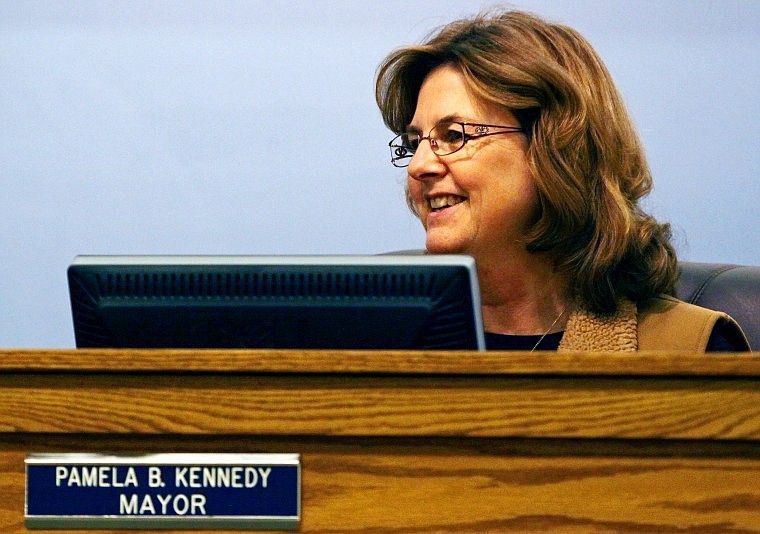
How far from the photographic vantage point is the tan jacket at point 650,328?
119 centimetres

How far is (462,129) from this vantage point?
132cm

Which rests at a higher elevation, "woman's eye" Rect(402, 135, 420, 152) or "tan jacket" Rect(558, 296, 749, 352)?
"woman's eye" Rect(402, 135, 420, 152)

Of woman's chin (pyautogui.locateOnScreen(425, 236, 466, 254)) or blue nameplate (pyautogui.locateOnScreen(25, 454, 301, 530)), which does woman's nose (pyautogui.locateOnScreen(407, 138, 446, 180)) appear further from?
blue nameplate (pyautogui.locateOnScreen(25, 454, 301, 530))

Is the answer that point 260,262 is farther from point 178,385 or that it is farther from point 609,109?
point 609,109

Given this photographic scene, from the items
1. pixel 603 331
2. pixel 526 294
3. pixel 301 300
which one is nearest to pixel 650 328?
pixel 603 331

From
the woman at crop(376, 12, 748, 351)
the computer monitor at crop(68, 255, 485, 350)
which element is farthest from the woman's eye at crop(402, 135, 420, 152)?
the computer monitor at crop(68, 255, 485, 350)

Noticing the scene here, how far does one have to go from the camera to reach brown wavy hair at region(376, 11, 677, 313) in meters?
1.29

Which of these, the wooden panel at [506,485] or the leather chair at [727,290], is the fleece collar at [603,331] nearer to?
the leather chair at [727,290]

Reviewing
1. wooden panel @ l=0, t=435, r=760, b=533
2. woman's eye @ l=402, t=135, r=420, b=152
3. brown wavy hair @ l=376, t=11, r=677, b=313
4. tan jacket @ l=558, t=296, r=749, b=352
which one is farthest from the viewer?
woman's eye @ l=402, t=135, r=420, b=152

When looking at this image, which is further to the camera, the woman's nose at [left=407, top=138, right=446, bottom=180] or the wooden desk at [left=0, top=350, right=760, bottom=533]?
the woman's nose at [left=407, top=138, right=446, bottom=180]

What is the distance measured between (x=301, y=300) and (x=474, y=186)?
26.3 inches

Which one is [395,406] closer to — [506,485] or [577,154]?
[506,485]

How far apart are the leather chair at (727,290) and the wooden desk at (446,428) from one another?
0.68 meters

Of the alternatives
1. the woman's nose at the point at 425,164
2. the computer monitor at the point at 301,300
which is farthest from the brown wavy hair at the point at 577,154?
the computer monitor at the point at 301,300
